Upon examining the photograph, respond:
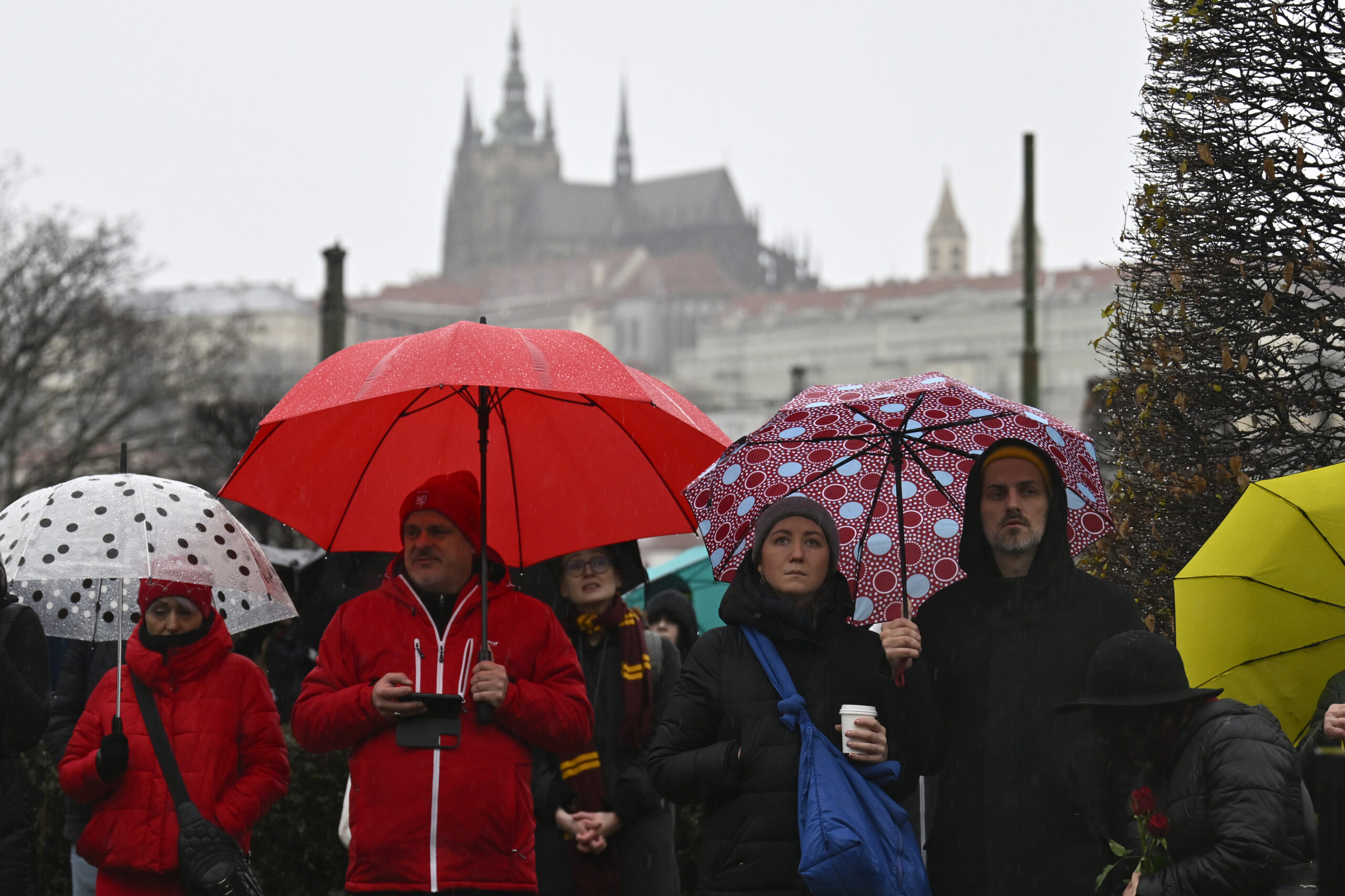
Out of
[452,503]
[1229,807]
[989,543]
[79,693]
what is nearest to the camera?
[1229,807]

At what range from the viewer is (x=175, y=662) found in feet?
16.0

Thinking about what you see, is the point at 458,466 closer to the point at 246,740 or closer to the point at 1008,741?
the point at 246,740

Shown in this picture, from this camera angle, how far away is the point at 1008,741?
4164 millimetres

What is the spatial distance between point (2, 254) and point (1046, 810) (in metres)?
27.2

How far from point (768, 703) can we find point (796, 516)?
19.2 inches

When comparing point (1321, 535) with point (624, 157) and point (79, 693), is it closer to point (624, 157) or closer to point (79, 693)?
point (79, 693)

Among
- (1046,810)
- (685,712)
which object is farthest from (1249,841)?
(685,712)

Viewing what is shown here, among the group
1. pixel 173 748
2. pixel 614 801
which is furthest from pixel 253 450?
pixel 614 801

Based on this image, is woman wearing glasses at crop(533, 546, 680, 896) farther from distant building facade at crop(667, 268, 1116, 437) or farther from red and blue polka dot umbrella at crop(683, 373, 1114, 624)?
distant building facade at crop(667, 268, 1116, 437)

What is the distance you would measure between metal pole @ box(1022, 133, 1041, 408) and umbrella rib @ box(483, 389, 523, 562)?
10.9 metres

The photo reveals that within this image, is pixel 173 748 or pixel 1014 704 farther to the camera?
pixel 173 748

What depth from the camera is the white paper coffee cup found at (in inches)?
161

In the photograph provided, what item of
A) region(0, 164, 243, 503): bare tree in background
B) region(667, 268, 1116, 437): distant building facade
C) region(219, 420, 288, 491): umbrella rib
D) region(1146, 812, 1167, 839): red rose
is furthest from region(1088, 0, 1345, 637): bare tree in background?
region(667, 268, 1116, 437): distant building facade

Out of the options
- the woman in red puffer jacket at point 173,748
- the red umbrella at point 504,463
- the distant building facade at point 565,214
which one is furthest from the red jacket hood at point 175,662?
the distant building facade at point 565,214
